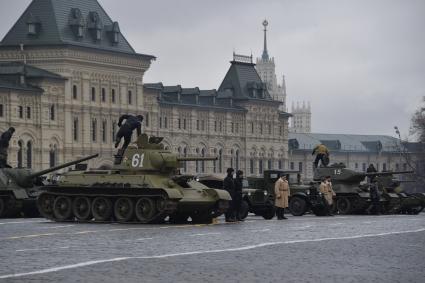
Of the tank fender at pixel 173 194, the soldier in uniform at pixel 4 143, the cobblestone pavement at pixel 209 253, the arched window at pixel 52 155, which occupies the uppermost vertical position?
the arched window at pixel 52 155

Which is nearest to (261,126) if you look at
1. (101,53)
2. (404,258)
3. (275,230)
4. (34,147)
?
(101,53)

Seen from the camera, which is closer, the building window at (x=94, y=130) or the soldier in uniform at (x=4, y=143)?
the soldier in uniform at (x=4, y=143)

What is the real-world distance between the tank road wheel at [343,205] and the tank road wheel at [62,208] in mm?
14065

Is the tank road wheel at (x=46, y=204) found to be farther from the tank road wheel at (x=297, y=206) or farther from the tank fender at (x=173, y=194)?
the tank road wheel at (x=297, y=206)

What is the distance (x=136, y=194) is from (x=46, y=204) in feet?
9.53

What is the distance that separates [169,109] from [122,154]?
87133 millimetres

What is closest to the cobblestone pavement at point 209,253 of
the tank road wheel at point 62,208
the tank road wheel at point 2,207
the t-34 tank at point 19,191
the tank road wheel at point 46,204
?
the tank road wheel at point 62,208

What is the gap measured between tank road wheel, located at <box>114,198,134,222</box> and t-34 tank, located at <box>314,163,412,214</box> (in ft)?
46.4

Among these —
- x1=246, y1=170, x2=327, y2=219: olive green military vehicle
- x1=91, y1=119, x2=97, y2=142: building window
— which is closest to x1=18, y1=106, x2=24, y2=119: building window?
x1=91, y1=119, x2=97, y2=142: building window

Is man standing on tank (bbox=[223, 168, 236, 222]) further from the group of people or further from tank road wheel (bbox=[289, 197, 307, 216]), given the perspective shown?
tank road wheel (bbox=[289, 197, 307, 216])

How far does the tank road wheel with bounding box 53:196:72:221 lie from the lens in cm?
3466

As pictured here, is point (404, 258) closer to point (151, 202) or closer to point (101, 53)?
→ point (151, 202)

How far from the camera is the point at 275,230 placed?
3005cm

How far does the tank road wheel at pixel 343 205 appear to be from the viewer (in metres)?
46.3
